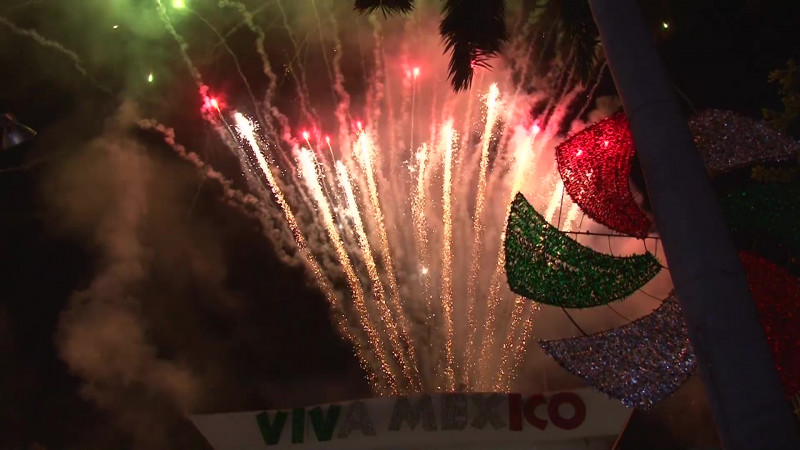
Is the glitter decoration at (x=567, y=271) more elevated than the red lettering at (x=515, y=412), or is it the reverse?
the red lettering at (x=515, y=412)

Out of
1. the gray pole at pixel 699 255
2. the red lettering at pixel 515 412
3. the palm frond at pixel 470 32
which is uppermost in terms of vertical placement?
the palm frond at pixel 470 32

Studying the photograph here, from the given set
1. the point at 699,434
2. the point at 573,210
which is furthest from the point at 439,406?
the point at 699,434

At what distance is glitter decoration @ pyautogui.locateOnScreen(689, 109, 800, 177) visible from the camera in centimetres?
643

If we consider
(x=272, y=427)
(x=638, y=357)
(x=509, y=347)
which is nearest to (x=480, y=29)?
(x=638, y=357)

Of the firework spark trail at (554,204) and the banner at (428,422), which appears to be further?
the firework spark trail at (554,204)

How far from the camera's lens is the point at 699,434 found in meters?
24.8

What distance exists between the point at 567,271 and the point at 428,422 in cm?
604

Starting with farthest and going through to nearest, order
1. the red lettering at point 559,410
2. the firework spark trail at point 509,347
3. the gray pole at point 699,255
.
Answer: the firework spark trail at point 509,347, the red lettering at point 559,410, the gray pole at point 699,255

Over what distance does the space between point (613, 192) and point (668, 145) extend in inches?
80.1

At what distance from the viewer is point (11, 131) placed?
901 centimetres

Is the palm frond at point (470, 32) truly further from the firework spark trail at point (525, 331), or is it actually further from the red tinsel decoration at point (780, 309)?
the firework spark trail at point (525, 331)

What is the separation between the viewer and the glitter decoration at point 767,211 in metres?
6.51

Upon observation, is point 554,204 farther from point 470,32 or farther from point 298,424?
point 470,32

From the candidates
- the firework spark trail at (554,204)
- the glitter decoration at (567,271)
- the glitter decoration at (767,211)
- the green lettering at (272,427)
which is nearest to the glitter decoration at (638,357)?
the glitter decoration at (567,271)
